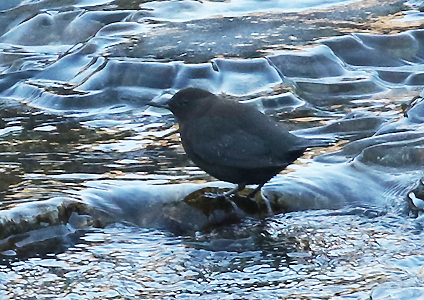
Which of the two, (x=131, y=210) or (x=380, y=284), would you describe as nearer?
(x=380, y=284)

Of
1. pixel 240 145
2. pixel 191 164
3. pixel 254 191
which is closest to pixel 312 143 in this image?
pixel 240 145

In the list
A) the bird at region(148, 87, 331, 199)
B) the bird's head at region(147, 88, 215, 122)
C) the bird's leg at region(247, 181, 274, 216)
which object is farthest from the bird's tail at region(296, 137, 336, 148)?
the bird's head at region(147, 88, 215, 122)

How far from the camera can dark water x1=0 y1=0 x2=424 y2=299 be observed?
12.4ft

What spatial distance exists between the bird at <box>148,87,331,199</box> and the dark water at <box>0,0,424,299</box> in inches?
8.0

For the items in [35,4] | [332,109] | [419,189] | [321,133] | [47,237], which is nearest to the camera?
[47,237]

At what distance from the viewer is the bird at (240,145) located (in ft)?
14.6

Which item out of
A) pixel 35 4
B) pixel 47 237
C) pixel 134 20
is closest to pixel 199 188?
pixel 47 237

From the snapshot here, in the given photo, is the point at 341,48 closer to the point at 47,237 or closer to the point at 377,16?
the point at 377,16

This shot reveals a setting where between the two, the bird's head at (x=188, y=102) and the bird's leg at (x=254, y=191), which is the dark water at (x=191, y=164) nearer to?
the bird's leg at (x=254, y=191)

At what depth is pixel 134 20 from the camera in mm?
8766

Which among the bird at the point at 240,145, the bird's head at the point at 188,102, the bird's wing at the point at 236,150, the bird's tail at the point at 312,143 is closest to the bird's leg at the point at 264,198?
the bird at the point at 240,145

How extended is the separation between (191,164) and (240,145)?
834 mm

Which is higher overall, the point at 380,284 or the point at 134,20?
the point at 134,20

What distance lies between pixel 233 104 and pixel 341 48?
3.47 m
